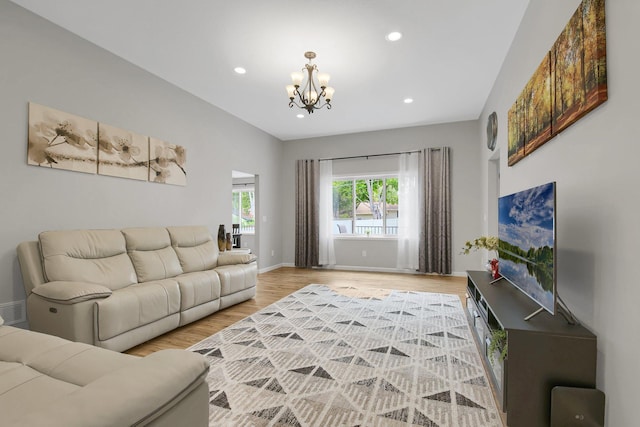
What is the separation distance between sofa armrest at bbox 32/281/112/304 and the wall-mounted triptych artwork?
3.73 ft

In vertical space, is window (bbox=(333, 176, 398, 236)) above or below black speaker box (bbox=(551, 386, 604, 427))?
above

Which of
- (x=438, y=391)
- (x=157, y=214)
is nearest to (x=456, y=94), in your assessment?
(x=438, y=391)

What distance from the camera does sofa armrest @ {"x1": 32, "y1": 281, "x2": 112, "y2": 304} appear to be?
2.19 meters

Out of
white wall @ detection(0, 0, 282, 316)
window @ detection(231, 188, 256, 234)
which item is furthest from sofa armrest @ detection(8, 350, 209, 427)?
window @ detection(231, 188, 256, 234)

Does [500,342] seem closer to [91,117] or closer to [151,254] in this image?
[151,254]

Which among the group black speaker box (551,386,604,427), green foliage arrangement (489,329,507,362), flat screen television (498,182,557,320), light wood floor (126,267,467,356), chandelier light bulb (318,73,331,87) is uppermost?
chandelier light bulb (318,73,331,87)

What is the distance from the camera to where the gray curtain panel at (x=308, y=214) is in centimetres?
661

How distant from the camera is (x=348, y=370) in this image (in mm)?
2195

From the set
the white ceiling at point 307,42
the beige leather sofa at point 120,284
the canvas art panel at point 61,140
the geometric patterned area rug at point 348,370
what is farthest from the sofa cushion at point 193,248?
the white ceiling at point 307,42

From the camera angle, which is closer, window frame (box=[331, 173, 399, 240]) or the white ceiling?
the white ceiling

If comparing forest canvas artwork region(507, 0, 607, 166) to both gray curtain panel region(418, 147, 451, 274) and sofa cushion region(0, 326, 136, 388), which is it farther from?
gray curtain panel region(418, 147, 451, 274)

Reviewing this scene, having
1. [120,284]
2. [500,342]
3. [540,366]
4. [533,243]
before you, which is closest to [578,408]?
[540,366]

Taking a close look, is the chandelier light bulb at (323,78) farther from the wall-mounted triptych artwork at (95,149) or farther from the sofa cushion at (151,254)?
the sofa cushion at (151,254)

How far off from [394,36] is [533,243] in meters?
2.29
